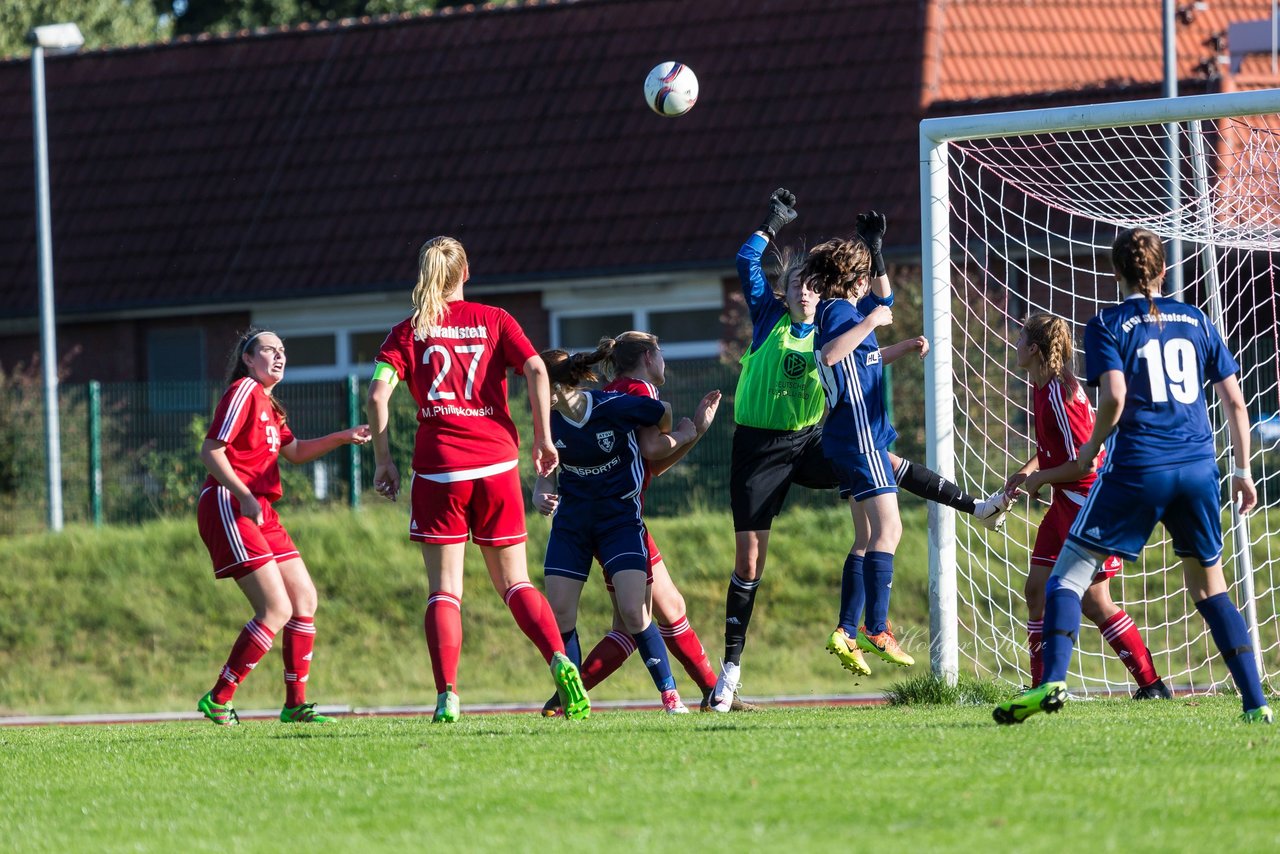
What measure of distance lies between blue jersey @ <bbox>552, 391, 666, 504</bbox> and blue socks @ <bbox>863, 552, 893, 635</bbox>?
50.7 inches

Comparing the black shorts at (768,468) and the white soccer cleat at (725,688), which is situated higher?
the black shorts at (768,468)

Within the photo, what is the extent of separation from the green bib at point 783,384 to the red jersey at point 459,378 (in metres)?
1.54

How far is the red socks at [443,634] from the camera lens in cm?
766

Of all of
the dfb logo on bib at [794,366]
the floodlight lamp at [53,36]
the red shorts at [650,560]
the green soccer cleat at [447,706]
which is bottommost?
the green soccer cleat at [447,706]

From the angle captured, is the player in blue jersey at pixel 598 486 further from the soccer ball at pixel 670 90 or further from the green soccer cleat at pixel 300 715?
the soccer ball at pixel 670 90

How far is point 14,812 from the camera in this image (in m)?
5.90

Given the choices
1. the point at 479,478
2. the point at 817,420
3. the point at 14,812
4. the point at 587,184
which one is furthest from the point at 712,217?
the point at 14,812

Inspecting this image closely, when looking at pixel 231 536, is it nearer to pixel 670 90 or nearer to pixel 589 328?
pixel 670 90

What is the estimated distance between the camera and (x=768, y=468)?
8.70 meters

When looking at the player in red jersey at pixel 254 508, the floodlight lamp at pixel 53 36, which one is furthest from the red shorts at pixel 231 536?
the floodlight lamp at pixel 53 36

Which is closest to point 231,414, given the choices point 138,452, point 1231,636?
point 1231,636

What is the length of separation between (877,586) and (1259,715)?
6.34 ft

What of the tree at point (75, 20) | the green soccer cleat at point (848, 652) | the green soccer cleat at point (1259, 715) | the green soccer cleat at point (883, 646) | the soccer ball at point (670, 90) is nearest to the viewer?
the green soccer cleat at point (1259, 715)

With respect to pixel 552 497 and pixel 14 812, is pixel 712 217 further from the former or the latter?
pixel 14 812
